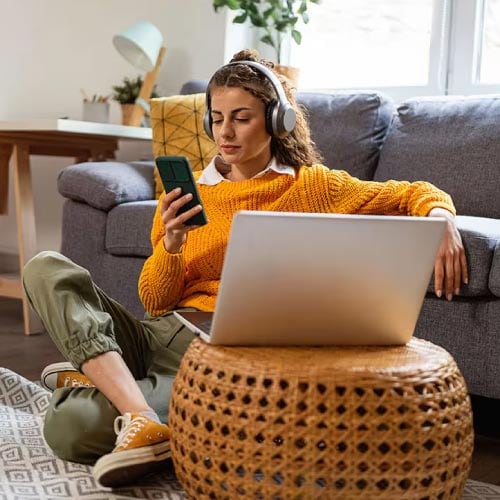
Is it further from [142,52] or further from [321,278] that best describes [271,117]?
[142,52]

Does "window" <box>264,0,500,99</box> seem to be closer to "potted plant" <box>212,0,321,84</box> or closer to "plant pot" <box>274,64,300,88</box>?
"potted plant" <box>212,0,321,84</box>

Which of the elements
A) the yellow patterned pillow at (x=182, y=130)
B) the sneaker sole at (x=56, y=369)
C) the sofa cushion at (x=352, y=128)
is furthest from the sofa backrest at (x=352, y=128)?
the sneaker sole at (x=56, y=369)

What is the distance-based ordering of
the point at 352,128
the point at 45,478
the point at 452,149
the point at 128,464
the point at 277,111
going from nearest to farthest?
1. the point at 128,464
2. the point at 45,478
3. the point at 277,111
4. the point at 452,149
5. the point at 352,128

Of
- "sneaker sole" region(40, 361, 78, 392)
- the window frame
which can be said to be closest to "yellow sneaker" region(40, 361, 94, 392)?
"sneaker sole" region(40, 361, 78, 392)

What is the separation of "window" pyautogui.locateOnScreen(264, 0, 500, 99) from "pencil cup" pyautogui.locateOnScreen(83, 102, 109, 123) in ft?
2.44

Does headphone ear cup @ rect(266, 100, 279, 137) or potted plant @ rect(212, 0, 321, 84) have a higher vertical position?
potted plant @ rect(212, 0, 321, 84)

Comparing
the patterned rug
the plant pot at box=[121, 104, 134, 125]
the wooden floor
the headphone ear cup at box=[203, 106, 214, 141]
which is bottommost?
the wooden floor

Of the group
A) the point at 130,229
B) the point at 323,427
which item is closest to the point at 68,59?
the point at 130,229

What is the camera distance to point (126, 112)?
3.26 m

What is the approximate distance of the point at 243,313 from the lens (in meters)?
1.14

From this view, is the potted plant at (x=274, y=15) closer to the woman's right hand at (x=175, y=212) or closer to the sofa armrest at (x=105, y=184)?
the sofa armrest at (x=105, y=184)

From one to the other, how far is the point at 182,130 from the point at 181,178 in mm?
1313

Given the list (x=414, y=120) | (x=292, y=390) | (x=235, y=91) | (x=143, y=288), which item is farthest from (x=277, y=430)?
(x=414, y=120)

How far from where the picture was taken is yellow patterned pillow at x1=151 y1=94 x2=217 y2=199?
8.41 ft
